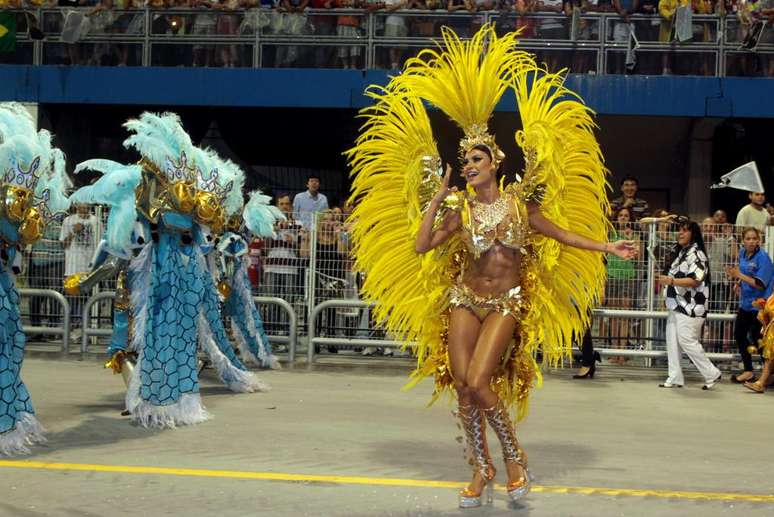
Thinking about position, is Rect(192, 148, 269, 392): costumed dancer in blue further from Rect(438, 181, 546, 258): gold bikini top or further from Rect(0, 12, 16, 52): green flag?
Rect(0, 12, 16, 52): green flag

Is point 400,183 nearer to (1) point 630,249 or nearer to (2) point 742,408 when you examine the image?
(1) point 630,249

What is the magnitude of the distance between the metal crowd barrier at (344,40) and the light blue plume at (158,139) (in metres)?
8.80

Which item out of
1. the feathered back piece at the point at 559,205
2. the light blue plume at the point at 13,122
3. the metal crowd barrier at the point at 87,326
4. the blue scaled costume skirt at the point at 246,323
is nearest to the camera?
the feathered back piece at the point at 559,205

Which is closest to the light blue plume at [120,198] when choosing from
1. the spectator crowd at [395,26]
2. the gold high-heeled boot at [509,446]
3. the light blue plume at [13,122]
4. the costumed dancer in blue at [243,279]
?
the light blue plume at [13,122]

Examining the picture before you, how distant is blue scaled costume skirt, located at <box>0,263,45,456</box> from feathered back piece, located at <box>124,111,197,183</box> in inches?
63.5

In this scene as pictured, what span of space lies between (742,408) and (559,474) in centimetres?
433

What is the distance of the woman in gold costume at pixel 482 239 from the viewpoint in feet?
22.5

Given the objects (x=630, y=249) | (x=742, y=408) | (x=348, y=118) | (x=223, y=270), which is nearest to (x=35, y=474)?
(x=630, y=249)

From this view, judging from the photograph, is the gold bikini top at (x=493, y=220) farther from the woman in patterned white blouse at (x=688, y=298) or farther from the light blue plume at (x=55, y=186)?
the woman in patterned white blouse at (x=688, y=298)

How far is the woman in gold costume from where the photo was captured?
22.5ft

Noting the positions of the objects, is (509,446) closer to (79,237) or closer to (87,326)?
(87,326)

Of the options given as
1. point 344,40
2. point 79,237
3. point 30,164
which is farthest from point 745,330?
point 30,164

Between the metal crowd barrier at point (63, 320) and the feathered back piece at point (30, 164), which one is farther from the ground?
the feathered back piece at point (30, 164)

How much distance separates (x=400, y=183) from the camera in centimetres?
768
